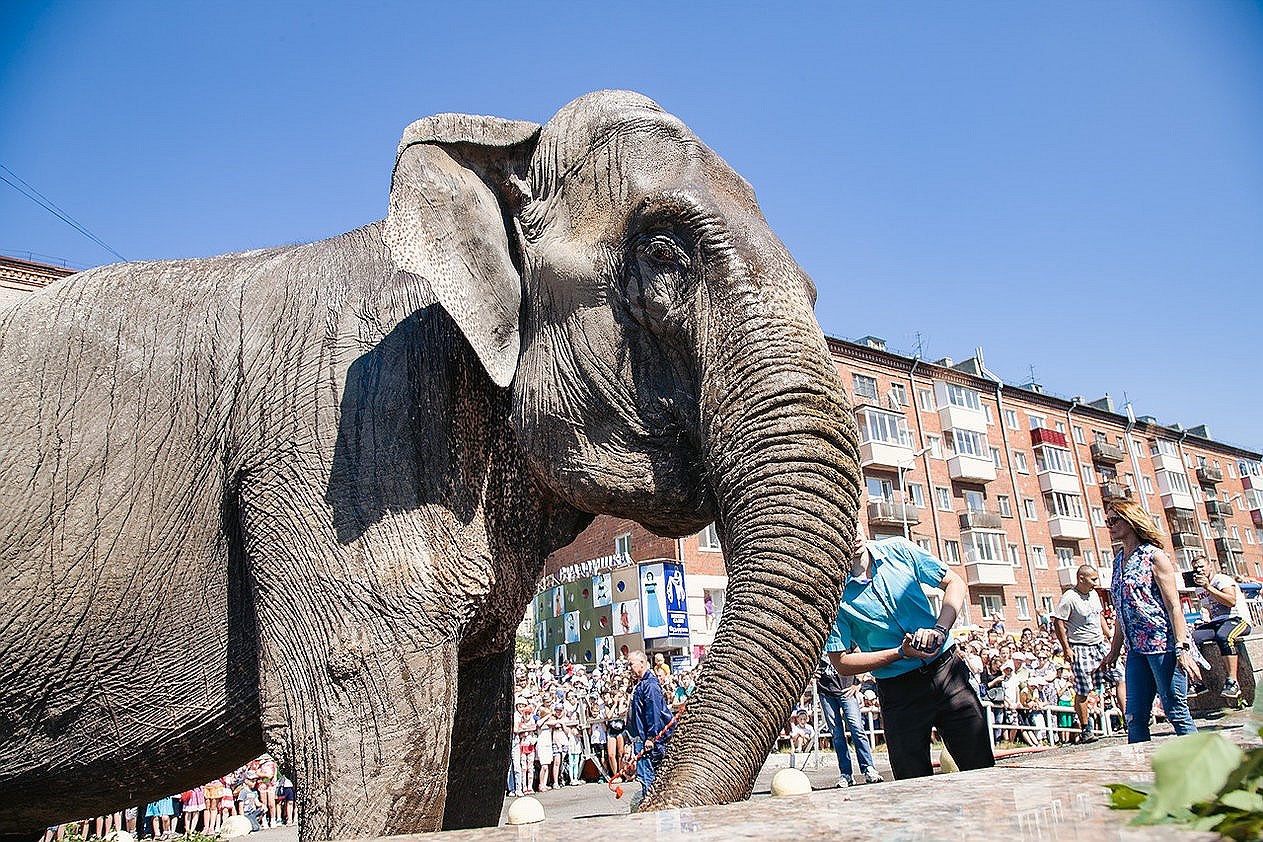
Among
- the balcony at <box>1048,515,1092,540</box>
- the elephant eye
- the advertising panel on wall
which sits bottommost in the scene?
the elephant eye

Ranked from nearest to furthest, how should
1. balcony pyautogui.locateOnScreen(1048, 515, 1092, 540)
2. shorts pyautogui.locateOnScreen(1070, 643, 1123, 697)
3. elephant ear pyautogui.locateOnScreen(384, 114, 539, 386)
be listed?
1. elephant ear pyautogui.locateOnScreen(384, 114, 539, 386)
2. shorts pyautogui.locateOnScreen(1070, 643, 1123, 697)
3. balcony pyautogui.locateOnScreen(1048, 515, 1092, 540)

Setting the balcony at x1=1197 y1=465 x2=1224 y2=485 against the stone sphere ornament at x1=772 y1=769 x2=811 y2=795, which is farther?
the balcony at x1=1197 y1=465 x2=1224 y2=485

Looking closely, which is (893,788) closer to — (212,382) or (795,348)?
(795,348)

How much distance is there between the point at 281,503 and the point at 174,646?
0.56m

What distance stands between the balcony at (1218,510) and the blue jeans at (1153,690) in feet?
272

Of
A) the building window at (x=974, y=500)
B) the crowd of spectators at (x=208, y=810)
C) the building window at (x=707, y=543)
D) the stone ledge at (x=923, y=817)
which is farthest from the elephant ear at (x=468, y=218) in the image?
the building window at (x=974, y=500)

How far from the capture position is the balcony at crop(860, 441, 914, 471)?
170 ft

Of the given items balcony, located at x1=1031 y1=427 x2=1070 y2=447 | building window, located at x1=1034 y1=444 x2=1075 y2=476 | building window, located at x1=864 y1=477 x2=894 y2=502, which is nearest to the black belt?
building window, located at x1=864 y1=477 x2=894 y2=502

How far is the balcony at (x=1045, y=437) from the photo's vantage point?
6369 cm

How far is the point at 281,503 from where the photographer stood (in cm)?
271

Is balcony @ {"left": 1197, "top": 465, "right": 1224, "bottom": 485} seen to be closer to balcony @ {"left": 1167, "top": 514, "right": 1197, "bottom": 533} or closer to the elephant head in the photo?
balcony @ {"left": 1167, "top": 514, "right": 1197, "bottom": 533}

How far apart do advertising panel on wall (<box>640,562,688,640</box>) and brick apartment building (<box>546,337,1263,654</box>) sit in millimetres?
1825

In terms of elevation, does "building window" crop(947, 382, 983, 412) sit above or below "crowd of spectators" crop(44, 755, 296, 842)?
above

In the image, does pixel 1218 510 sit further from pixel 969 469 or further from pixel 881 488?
pixel 881 488
